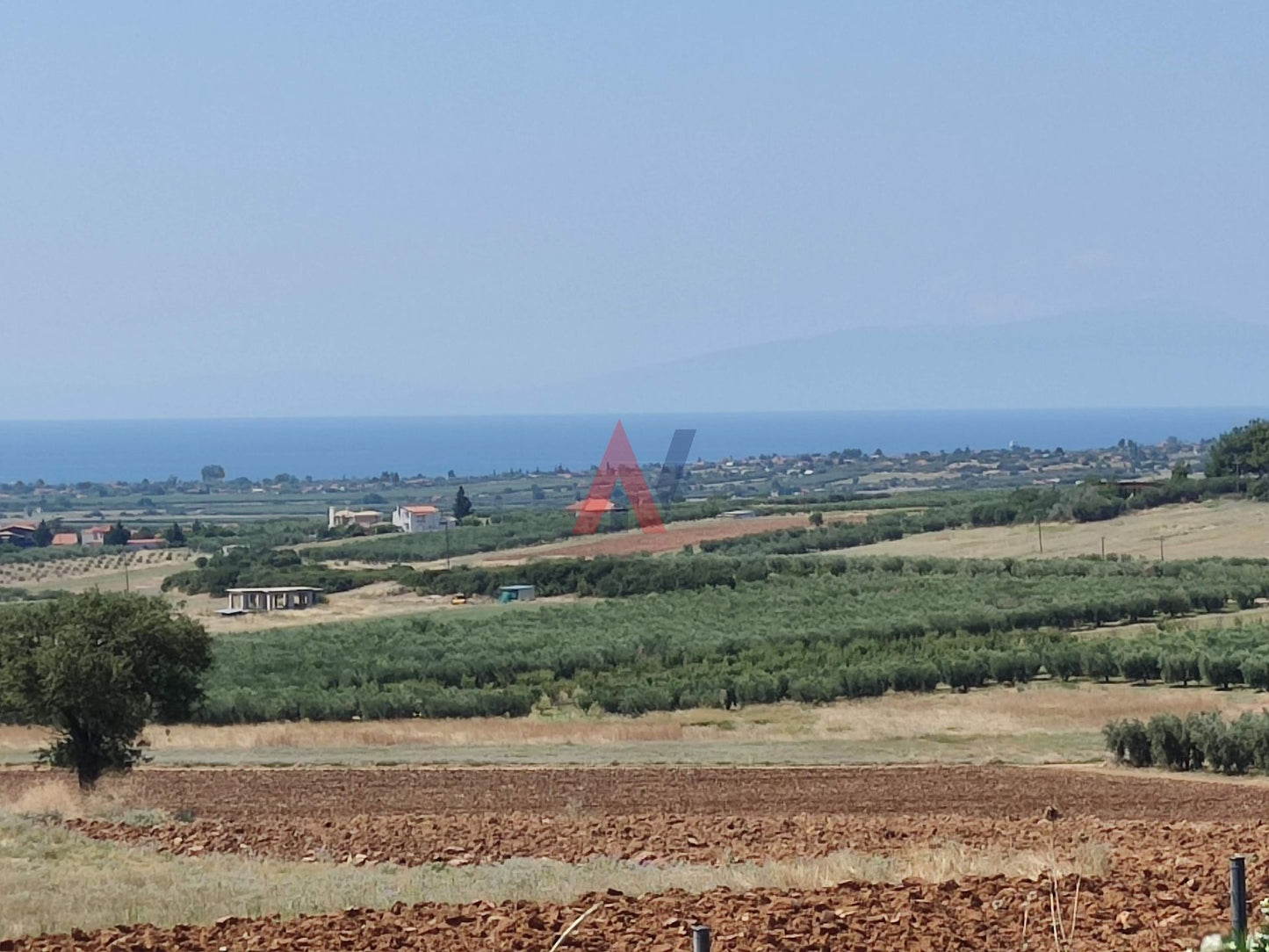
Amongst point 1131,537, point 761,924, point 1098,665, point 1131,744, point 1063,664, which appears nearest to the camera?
point 761,924

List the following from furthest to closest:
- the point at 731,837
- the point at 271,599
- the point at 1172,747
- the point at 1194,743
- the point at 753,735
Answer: the point at 271,599 < the point at 753,735 < the point at 1172,747 < the point at 1194,743 < the point at 731,837

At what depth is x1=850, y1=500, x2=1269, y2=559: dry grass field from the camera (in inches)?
2997

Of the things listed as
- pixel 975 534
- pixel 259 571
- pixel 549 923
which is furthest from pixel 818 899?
pixel 975 534

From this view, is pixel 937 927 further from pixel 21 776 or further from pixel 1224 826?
pixel 21 776

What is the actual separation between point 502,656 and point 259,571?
3397 cm

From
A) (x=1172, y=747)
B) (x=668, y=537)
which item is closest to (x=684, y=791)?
(x=1172, y=747)

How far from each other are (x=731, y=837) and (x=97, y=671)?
413 inches

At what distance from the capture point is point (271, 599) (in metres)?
70.1

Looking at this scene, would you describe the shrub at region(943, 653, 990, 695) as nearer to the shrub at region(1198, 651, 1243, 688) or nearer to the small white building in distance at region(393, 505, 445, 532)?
the shrub at region(1198, 651, 1243, 688)

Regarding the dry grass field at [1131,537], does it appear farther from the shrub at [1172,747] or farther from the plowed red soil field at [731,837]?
the plowed red soil field at [731,837]

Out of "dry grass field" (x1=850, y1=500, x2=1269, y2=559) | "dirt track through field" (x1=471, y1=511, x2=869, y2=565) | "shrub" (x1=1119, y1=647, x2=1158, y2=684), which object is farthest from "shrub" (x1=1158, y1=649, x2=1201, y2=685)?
"dirt track through field" (x1=471, y1=511, x2=869, y2=565)

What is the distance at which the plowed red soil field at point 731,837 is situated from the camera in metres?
9.39

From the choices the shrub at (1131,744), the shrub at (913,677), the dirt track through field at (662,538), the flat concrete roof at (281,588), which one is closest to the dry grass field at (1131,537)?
the dirt track through field at (662,538)

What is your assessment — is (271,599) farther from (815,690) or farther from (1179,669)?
(1179,669)
